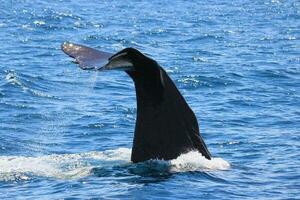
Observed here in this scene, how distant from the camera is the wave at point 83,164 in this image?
10.1 metres

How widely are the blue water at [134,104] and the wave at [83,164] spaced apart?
0.05 ft

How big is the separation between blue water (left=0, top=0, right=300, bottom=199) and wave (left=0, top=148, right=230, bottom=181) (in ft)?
0.05

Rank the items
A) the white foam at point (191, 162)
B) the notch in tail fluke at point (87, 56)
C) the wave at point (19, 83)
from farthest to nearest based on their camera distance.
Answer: the wave at point (19, 83) < the white foam at point (191, 162) < the notch in tail fluke at point (87, 56)

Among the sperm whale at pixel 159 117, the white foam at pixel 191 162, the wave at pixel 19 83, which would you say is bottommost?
the wave at pixel 19 83

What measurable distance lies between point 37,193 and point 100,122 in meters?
6.86

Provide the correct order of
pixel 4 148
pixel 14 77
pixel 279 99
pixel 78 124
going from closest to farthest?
pixel 4 148, pixel 78 124, pixel 279 99, pixel 14 77

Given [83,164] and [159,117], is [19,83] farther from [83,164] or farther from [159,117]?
[159,117]

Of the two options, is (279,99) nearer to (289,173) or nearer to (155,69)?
(289,173)

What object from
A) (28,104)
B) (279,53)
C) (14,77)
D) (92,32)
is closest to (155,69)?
(28,104)

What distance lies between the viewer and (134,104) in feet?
62.9

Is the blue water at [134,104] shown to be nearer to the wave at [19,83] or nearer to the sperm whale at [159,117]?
the wave at [19,83]

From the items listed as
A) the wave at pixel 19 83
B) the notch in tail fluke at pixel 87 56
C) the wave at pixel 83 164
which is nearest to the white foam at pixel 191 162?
the wave at pixel 83 164

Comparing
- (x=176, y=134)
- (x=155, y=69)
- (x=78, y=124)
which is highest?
(x=155, y=69)

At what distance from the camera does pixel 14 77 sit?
22094 millimetres
